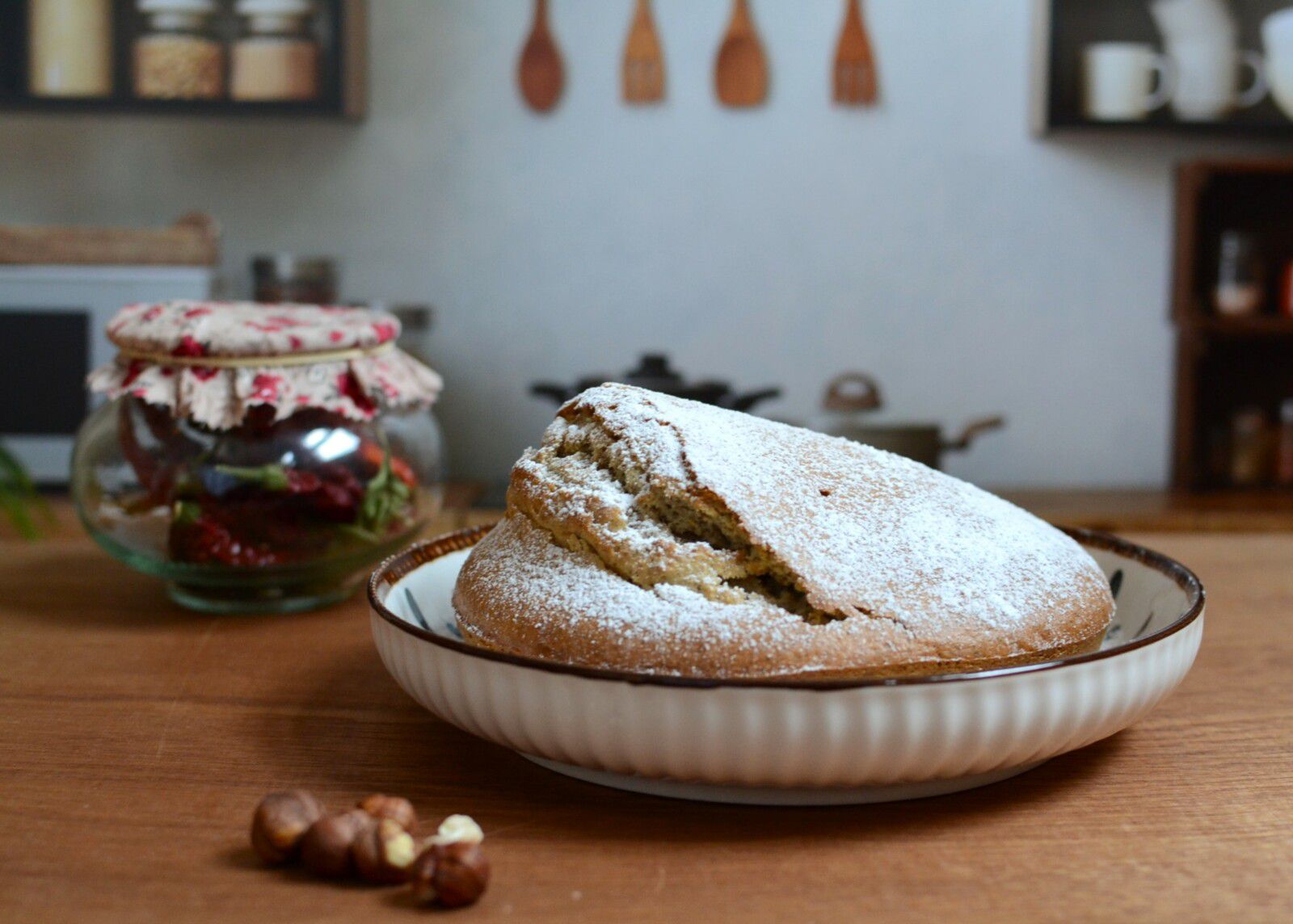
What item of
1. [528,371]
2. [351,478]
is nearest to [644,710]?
[351,478]

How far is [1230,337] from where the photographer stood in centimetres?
248

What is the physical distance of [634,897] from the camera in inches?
19.1

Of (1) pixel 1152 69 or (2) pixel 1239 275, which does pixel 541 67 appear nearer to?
(1) pixel 1152 69

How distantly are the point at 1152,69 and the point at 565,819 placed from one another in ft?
7.53

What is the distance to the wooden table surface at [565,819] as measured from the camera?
1.58ft

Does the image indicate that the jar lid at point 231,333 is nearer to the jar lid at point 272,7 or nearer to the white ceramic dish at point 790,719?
the white ceramic dish at point 790,719

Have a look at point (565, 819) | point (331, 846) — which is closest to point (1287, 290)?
point (565, 819)

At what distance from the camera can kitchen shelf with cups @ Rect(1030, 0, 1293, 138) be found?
2.38 m

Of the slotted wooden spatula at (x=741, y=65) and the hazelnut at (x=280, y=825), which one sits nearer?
the hazelnut at (x=280, y=825)

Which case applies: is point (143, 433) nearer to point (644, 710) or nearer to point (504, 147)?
point (644, 710)

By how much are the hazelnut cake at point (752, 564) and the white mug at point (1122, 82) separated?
1.91 m

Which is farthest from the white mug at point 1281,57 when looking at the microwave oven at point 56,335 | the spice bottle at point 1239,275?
the microwave oven at point 56,335

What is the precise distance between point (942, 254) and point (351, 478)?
189 centimetres

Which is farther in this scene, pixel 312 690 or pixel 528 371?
pixel 528 371
